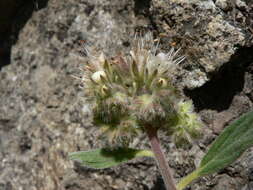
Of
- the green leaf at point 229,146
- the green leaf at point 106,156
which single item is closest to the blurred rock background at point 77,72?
the green leaf at point 106,156

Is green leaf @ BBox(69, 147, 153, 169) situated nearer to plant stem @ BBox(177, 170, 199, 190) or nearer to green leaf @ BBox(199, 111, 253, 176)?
plant stem @ BBox(177, 170, 199, 190)

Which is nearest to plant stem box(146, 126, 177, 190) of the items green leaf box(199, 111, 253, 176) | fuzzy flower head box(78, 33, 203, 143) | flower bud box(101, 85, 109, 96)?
fuzzy flower head box(78, 33, 203, 143)

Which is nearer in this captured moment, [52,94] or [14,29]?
[52,94]

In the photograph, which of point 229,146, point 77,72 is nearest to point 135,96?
point 229,146

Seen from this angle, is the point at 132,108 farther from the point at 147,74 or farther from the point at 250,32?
the point at 250,32

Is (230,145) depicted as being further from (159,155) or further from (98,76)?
(98,76)

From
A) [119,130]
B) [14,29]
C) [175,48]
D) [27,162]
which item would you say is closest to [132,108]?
[119,130]
